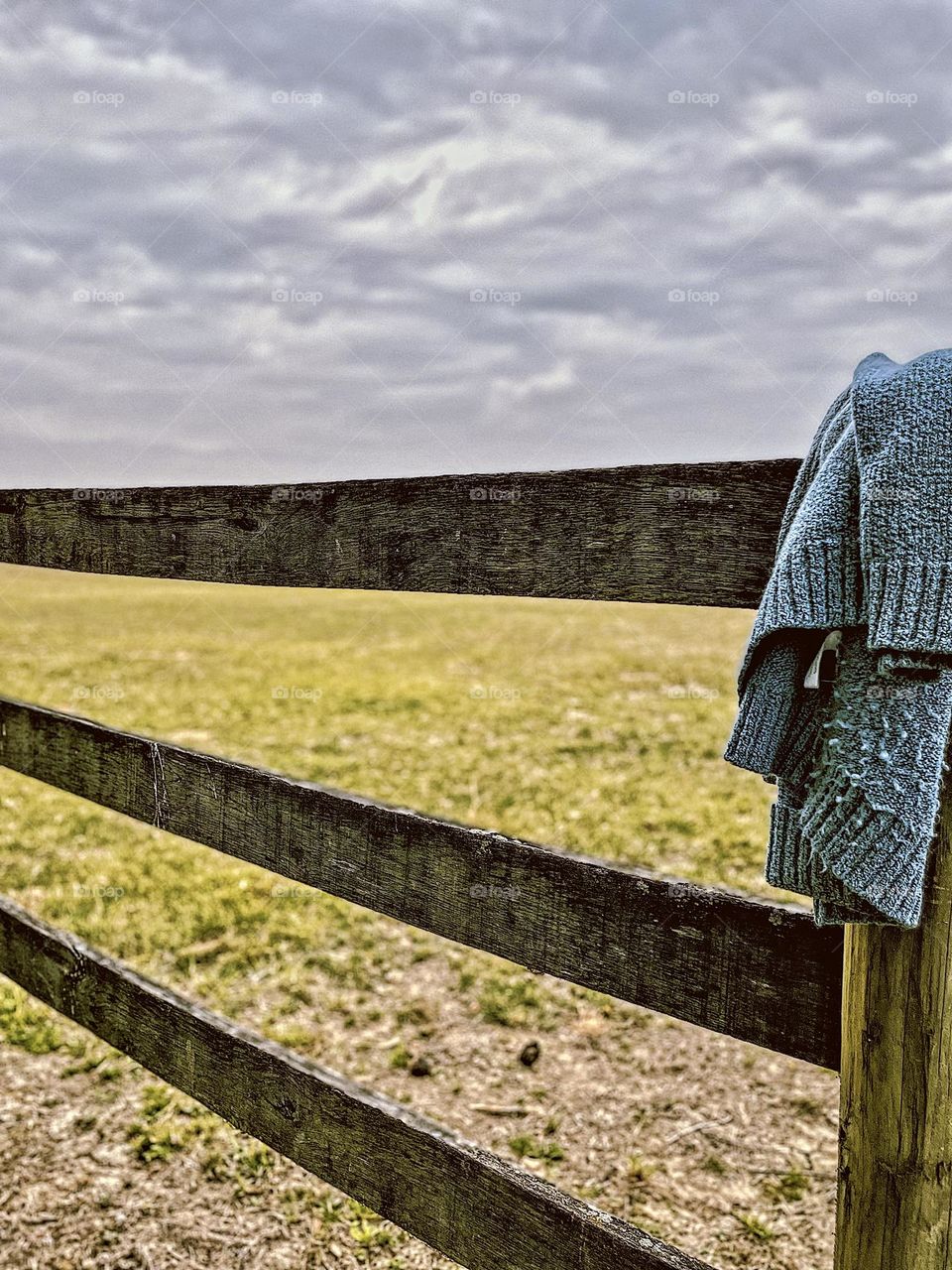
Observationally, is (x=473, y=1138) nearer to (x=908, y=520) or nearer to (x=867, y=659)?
(x=867, y=659)

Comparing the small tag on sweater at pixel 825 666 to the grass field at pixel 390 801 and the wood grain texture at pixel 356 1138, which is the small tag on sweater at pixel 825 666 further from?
the grass field at pixel 390 801

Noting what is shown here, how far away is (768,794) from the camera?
699 cm

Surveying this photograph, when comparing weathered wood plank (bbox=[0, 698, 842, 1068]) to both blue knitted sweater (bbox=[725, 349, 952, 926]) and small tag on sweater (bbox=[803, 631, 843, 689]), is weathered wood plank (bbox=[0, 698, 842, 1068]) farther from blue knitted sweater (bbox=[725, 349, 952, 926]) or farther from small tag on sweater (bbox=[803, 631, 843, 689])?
small tag on sweater (bbox=[803, 631, 843, 689])

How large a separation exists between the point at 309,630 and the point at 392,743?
1093 cm

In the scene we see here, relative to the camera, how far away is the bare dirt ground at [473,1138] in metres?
2.55

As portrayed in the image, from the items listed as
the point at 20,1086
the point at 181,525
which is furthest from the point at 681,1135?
the point at 181,525

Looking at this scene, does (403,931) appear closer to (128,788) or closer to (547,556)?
(128,788)

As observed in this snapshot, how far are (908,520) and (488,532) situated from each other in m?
0.69

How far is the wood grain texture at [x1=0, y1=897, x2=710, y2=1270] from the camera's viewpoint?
160 cm

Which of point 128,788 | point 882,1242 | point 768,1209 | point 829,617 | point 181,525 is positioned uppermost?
point 181,525

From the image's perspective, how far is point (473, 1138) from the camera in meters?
3.03

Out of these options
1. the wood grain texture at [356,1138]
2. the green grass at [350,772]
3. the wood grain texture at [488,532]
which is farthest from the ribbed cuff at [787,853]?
the green grass at [350,772]

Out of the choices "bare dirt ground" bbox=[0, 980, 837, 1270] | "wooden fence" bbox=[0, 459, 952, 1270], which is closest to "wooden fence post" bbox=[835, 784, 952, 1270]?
"wooden fence" bbox=[0, 459, 952, 1270]

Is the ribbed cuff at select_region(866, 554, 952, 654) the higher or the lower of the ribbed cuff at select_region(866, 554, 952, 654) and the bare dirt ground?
the higher
